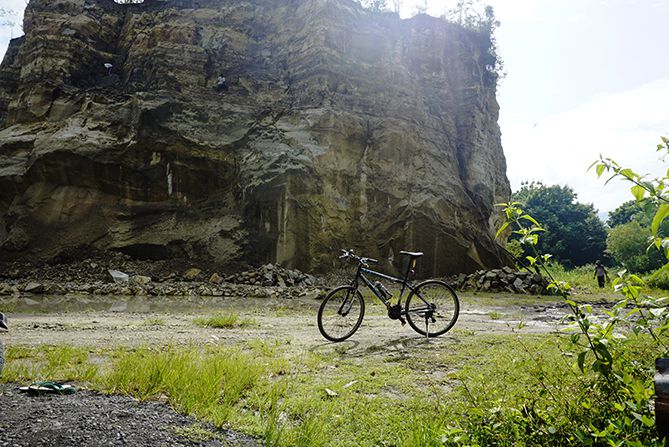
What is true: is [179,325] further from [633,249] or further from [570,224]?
[570,224]

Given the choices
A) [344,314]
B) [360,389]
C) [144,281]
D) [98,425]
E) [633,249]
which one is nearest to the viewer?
[98,425]

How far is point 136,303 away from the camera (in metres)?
13.3

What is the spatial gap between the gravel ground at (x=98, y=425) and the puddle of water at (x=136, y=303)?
8420mm

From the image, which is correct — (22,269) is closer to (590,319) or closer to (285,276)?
(285,276)

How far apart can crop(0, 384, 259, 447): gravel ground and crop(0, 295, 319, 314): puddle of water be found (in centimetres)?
842

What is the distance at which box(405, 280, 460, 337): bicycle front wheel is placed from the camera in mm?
7254

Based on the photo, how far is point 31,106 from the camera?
2203cm

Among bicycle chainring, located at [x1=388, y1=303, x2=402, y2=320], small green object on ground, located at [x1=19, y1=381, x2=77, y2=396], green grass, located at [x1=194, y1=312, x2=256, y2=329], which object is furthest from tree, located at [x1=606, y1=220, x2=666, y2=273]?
small green object on ground, located at [x1=19, y1=381, x2=77, y2=396]

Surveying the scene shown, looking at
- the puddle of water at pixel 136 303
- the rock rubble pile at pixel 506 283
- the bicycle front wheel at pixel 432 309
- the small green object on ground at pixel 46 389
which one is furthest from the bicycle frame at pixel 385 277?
the rock rubble pile at pixel 506 283

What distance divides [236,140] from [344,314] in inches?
667

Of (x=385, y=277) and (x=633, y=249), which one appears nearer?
(x=385, y=277)

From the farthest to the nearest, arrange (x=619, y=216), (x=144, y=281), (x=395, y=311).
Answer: (x=619, y=216) → (x=144, y=281) → (x=395, y=311)

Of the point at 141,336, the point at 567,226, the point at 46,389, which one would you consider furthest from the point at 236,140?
the point at 567,226

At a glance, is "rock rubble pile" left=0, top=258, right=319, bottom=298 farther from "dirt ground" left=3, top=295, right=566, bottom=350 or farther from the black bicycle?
the black bicycle
